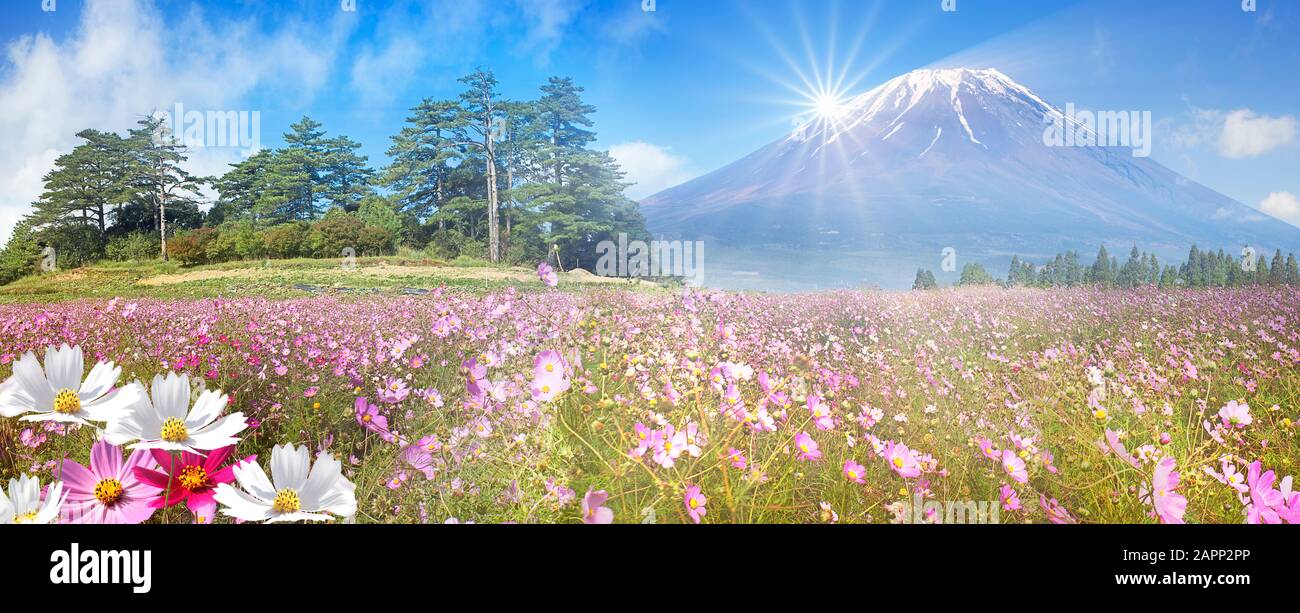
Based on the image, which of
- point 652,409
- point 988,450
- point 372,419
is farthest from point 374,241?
point 988,450

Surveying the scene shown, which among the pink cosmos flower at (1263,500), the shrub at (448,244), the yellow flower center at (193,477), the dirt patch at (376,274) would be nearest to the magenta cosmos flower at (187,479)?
the yellow flower center at (193,477)

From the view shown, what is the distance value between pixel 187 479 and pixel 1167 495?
2749mm

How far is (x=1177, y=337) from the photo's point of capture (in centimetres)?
257

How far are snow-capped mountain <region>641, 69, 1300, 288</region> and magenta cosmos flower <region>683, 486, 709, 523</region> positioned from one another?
1.46m

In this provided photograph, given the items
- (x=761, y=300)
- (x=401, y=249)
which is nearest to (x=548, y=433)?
(x=401, y=249)

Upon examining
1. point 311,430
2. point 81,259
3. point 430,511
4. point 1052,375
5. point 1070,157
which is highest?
point 1070,157

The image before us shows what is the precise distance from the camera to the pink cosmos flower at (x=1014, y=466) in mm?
1938

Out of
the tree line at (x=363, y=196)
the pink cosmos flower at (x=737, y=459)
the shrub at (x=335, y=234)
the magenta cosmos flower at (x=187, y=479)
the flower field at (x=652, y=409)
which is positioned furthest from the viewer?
the shrub at (x=335, y=234)

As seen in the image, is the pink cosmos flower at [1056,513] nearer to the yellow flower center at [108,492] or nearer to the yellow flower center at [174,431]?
the yellow flower center at [174,431]

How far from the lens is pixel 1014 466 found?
197cm

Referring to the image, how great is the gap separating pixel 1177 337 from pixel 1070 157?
1.16m

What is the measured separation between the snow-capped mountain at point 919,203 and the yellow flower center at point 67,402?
90.1 inches

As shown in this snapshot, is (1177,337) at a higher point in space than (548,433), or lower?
higher

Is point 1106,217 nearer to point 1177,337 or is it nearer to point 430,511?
point 1177,337
